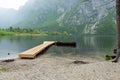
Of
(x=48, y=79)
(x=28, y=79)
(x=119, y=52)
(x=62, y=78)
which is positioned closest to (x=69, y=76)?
(x=62, y=78)

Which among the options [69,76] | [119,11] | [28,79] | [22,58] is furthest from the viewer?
[22,58]

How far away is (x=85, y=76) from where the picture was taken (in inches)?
639

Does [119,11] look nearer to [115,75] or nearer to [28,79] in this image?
[115,75]

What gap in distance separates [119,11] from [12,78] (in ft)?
48.7

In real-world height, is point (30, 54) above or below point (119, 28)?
below

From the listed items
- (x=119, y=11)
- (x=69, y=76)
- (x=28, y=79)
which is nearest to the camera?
(x=28, y=79)

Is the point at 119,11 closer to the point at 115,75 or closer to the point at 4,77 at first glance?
the point at 115,75

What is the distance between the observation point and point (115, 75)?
16.6 metres

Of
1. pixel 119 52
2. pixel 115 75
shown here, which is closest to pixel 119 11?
pixel 119 52

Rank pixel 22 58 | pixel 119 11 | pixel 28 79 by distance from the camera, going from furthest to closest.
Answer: pixel 22 58 → pixel 119 11 → pixel 28 79

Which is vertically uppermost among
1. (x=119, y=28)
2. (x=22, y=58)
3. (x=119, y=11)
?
(x=119, y=11)

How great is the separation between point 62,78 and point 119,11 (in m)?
12.4

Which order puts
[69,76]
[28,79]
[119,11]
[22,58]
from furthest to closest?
[22,58]
[119,11]
[69,76]
[28,79]

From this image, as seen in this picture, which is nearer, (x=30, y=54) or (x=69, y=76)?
(x=69, y=76)
